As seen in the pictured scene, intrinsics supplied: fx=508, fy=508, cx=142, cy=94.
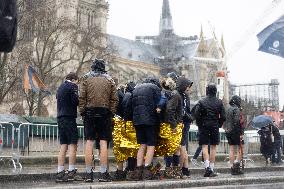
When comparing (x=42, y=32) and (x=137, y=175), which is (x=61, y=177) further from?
(x=42, y=32)

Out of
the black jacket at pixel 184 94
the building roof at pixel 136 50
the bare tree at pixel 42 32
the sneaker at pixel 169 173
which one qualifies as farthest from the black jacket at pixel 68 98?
the building roof at pixel 136 50

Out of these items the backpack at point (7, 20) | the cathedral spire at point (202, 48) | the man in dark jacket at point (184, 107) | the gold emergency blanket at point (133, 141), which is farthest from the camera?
the cathedral spire at point (202, 48)

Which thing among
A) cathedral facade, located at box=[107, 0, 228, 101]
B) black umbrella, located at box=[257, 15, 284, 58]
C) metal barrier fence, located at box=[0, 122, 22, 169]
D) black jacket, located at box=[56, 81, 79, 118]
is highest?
cathedral facade, located at box=[107, 0, 228, 101]

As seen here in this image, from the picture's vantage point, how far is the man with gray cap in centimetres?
859

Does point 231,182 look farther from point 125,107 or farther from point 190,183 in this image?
point 125,107

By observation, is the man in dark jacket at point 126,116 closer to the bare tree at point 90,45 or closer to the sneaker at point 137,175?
the sneaker at point 137,175

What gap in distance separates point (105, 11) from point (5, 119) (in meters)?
83.8

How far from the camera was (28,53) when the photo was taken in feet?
121

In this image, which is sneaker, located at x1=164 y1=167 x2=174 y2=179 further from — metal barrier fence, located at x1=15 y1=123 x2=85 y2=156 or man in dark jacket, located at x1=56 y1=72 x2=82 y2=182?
metal barrier fence, located at x1=15 y1=123 x2=85 y2=156

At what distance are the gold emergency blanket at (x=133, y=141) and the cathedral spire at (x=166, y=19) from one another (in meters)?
137

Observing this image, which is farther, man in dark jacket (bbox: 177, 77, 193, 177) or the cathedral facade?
the cathedral facade

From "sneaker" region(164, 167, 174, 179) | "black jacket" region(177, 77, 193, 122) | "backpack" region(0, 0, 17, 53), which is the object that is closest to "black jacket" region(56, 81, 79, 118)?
"sneaker" region(164, 167, 174, 179)

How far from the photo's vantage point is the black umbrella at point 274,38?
24703mm

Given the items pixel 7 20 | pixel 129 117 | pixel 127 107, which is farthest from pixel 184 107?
pixel 7 20
